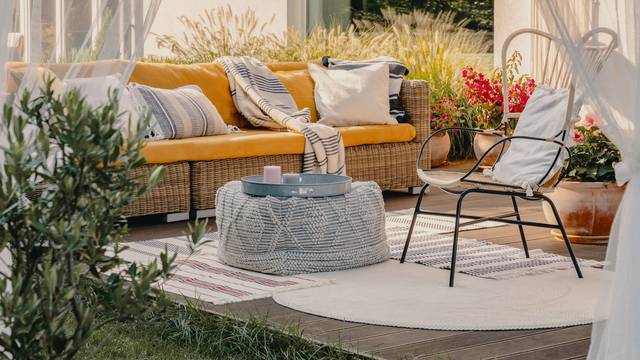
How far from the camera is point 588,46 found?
2824 mm

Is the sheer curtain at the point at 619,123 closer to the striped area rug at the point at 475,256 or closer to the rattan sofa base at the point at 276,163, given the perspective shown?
the striped area rug at the point at 475,256

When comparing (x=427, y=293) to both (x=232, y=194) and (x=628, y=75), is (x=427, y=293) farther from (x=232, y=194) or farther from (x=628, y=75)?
(x=628, y=75)

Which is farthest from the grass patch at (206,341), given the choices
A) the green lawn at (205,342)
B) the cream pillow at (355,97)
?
the cream pillow at (355,97)

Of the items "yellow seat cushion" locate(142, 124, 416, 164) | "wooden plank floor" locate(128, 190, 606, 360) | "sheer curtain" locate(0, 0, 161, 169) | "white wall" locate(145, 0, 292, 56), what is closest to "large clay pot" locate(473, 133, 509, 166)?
"yellow seat cushion" locate(142, 124, 416, 164)

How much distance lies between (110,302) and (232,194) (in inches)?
105

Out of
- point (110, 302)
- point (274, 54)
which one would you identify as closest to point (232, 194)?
point (110, 302)

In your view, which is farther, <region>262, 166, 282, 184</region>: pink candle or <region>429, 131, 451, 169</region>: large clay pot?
<region>429, 131, 451, 169</region>: large clay pot

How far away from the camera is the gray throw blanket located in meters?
6.26

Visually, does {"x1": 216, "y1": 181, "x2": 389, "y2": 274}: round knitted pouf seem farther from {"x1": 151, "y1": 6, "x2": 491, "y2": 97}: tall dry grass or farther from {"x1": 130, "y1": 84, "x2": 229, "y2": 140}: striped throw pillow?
{"x1": 151, "y1": 6, "x2": 491, "y2": 97}: tall dry grass

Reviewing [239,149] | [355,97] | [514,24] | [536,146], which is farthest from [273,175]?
[514,24]

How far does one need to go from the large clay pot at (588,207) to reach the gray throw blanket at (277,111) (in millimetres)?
1532

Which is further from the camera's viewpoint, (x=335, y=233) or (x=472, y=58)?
(x=472, y=58)

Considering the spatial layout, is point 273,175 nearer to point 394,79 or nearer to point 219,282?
point 219,282

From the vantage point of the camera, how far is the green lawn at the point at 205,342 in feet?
10.8
